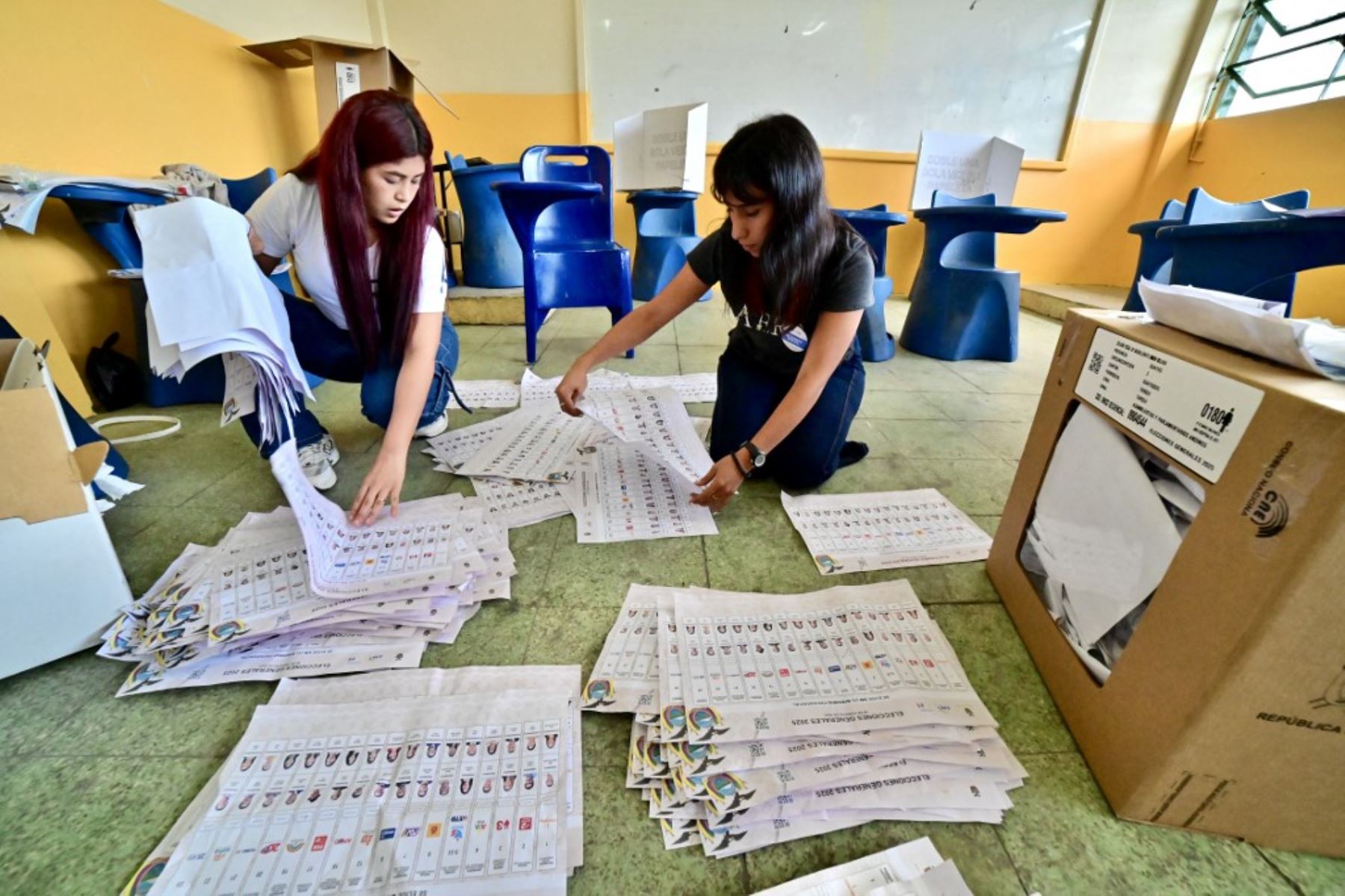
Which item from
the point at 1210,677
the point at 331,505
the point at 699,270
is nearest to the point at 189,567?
the point at 331,505

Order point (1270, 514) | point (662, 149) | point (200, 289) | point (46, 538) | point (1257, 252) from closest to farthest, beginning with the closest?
point (1270, 514) → point (46, 538) → point (200, 289) → point (1257, 252) → point (662, 149)

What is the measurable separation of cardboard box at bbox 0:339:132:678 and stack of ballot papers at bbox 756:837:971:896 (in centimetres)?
88

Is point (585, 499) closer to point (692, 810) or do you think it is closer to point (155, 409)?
point (692, 810)

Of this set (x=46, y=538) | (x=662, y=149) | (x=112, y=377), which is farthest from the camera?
(x=662, y=149)

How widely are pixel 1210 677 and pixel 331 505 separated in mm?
1066

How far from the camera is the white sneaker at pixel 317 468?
1.14 m

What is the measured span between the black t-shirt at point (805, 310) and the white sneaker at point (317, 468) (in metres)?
0.89

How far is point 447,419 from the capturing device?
146 cm

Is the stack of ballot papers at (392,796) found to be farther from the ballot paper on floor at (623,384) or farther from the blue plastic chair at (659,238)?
the blue plastic chair at (659,238)

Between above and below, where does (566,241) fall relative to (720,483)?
above

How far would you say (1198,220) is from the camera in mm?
1788

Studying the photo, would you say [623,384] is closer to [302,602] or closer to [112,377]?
[302,602]

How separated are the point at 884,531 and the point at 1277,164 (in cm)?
384

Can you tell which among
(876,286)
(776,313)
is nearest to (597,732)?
(776,313)
